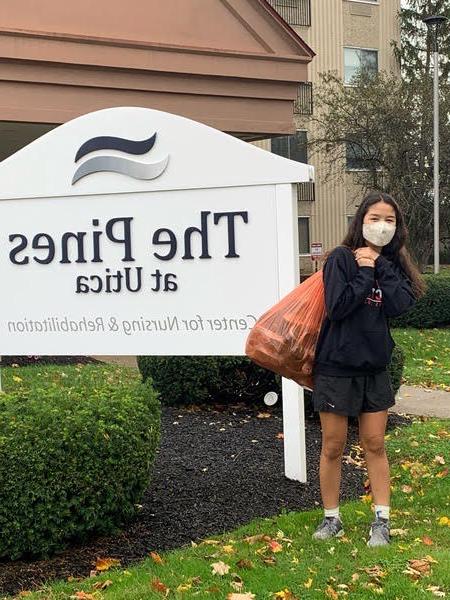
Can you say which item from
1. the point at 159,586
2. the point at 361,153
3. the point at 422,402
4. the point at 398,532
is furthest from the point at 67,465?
the point at 361,153

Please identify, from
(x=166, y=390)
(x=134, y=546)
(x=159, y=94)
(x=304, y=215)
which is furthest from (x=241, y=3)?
(x=304, y=215)

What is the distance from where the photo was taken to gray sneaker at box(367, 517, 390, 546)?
4266 mm

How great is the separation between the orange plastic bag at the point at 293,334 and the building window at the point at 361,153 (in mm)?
21990

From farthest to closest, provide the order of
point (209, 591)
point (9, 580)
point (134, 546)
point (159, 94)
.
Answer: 1. point (159, 94)
2. point (134, 546)
3. point (9, 580)
4. point (209, 591)

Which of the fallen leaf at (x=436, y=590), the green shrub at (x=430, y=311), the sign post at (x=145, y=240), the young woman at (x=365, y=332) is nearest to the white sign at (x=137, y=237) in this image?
the sign post at (x=145, y=240)

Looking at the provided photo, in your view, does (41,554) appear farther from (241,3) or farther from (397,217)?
(241,3)

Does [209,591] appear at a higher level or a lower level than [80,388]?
lower

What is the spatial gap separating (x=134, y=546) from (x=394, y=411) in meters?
4.28

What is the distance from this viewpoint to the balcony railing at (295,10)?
1199 inches

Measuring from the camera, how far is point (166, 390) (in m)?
7.73

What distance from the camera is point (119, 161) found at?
5824 millimetres

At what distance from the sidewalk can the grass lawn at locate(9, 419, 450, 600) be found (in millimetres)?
3218

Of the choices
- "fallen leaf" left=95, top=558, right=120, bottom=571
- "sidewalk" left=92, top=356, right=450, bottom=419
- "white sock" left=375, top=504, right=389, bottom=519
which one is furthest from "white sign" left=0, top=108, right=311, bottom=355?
"sidewalk" left=92, top=356, right=450, bottom=419

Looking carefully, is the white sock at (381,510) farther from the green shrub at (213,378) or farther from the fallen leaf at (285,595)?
the green shrub at (213,378)
